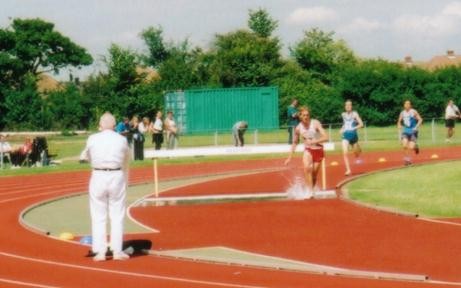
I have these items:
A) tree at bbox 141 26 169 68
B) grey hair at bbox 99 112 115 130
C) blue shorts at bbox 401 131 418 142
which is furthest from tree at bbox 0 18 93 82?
grey hair at bbox 99 112 115 130

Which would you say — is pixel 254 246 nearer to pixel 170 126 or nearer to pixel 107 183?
pixel 107 183

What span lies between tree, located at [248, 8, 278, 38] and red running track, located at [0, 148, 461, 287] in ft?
302

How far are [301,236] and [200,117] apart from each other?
3781 cm

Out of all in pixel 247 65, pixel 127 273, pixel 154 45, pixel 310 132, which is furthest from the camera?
pixel 154 45

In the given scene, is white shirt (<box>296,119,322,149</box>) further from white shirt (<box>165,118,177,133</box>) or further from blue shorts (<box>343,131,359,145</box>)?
white shirt (<box>165,118,177,133</box>)

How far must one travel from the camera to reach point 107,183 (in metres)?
12.9

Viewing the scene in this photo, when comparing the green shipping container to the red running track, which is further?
the green shipping container

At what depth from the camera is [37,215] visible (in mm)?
19375

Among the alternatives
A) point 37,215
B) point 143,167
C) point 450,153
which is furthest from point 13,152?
point 37,215

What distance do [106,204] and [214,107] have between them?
39.4m

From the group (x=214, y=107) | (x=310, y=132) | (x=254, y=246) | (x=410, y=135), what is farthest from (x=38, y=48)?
(x=254, y=246)

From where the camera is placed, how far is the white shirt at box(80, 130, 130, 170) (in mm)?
12867

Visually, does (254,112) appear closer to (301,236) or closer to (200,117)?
(200,117)

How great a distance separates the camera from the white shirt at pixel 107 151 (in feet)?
42.2
